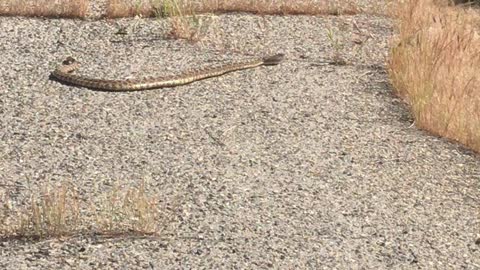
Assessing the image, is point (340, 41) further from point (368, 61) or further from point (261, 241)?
point (261, 241)

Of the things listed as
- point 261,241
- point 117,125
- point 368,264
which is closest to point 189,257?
point 261,241

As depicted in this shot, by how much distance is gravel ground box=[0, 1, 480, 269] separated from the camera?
5734mm

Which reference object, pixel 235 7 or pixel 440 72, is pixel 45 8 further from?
pixel 440 72

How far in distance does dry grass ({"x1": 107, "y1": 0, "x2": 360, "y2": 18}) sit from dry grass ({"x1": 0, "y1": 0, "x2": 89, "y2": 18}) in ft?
1.08

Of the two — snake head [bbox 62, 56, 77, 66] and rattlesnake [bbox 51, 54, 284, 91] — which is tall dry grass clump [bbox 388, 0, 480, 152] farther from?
snake head [bbox 62, 56, 77, 66]

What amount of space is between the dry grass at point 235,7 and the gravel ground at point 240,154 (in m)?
0.38

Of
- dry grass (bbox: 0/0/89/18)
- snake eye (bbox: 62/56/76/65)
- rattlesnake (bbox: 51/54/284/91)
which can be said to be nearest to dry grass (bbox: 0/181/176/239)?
rattlesnake (bbox: 51/54/284/91)

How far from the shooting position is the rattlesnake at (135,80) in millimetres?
8555

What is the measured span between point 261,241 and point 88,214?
3.51ft

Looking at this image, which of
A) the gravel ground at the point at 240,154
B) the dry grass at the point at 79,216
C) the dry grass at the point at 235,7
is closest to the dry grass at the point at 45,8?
the gravel ground at the point at 240,154

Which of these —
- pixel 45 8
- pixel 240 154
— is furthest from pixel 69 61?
pixel 240 154

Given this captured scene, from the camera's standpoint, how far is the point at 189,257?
18.3ft

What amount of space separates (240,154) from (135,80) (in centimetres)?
176

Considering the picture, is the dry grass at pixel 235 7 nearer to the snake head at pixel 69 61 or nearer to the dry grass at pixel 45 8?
the dry grass at pixel 45 8
